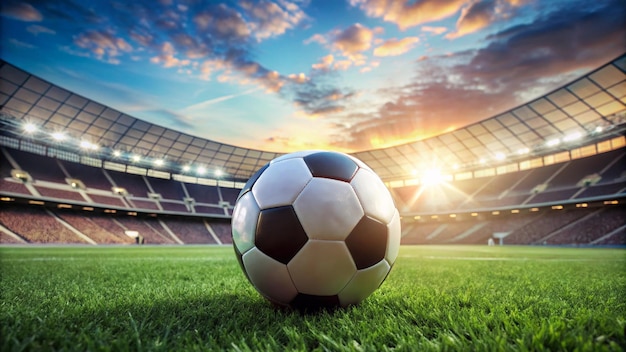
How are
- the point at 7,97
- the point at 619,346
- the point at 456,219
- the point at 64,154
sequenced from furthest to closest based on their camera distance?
the point at 456,219 → the point at 64,154 → the point at 7,97 → the point at 619,346

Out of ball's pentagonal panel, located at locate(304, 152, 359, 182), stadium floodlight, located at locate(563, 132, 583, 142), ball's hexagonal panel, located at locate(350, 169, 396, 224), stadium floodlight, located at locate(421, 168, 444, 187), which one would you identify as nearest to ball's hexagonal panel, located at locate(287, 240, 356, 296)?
ball's hexagonal panel, located at locate(350, 169, 396, 224)

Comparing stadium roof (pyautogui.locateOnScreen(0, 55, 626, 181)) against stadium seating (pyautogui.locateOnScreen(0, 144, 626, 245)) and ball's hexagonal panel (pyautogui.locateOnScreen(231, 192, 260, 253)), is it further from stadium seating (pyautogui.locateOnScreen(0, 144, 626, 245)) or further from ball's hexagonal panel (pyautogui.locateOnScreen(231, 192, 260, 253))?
ball's hexagonal panel (pyautogui.locateOnScreen(231, 192, 260, 253))

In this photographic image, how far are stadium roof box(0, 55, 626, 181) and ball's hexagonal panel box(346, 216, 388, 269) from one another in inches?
1036

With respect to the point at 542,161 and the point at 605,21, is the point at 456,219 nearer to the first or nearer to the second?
the point at 542,161

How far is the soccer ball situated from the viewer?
1931 mm

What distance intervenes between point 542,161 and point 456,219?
445 inches

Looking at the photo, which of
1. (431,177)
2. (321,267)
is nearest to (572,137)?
(431,177)

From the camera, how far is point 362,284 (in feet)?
6.82

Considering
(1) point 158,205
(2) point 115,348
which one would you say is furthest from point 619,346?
(1) point 158,205

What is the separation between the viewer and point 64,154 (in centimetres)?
3284

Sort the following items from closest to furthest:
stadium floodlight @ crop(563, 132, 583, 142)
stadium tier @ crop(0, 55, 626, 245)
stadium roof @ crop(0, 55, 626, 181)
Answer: stadium roof @ crop(0, 55, 626, 181), stadium tier @ crop(0, 55, 626, 245), stadium floodlight @ crop(563, 132, 583, 142)

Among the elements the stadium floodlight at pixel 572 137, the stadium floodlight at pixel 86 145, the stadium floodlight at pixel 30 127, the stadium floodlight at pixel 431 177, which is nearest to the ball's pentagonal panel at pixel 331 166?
the stadium floodlight at pixel 30 127

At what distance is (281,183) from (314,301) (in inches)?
31.4

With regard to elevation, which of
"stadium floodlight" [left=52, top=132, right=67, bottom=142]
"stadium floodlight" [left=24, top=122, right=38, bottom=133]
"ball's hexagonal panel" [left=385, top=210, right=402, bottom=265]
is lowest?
"ball's hexagonal panel" [left=385, top=210, right=402, bottom=265]
